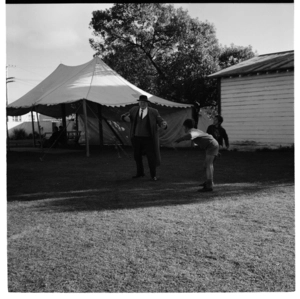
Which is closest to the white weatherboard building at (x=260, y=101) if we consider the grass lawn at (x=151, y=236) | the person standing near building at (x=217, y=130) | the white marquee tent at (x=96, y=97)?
the white marquee tent at (x=96, y=97)

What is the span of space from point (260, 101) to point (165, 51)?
4929 millimetres

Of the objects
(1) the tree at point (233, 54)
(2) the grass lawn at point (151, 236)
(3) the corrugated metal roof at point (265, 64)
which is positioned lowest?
(2) the grass lawn at point (151, 236)

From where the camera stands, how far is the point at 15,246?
3.34 meters

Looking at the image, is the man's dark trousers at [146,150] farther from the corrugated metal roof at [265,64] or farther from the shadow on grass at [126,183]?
the corrugated metal roof at [265,64]

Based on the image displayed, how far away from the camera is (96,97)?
12766 millimetres

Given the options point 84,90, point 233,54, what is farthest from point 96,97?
point 233,54

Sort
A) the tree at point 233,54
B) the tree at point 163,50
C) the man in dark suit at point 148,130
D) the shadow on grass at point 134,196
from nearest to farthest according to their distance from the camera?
1. the shadow on grass at point 134,196
2. the man in dark suit at point 148,130
3. the tree at point 163,50
4. the tree at point 233,54

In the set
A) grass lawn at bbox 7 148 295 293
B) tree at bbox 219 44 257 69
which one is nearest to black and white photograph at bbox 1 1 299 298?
grass lawn at bbox 7 148 295 293

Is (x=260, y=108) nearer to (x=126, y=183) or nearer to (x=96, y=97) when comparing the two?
(x=96, y=97)

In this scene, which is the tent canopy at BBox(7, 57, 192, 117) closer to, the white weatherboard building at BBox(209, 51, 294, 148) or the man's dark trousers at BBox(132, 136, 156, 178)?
the white weatherboard building at BBox(209, 51, 294, 148)

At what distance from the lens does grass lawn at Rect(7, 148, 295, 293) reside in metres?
2.62

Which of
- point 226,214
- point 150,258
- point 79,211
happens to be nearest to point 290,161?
point 226,214

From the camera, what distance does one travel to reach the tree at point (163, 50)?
13.8m

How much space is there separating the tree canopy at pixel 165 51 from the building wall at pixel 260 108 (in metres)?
3.03
